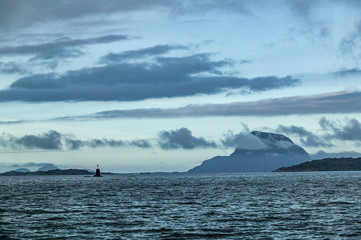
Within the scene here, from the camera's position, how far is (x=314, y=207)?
76938 millimetres

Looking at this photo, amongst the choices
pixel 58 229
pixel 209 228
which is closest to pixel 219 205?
pixel 209 228

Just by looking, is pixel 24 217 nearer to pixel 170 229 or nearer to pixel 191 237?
pixel 170 229

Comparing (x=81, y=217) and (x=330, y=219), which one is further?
(x=81, y=217)

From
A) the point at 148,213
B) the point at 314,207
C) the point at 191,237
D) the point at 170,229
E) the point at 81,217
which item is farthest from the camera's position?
the point at 314,207

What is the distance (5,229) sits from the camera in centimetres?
5419

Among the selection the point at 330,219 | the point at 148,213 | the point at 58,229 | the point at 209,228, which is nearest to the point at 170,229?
the point at 209,228

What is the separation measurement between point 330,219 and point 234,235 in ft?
58.6

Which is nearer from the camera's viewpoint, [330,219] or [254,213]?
[330,219]

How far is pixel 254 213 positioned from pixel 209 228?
16.5 meters

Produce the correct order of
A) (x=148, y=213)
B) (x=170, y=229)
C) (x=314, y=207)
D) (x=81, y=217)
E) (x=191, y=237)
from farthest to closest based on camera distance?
(x=314, y=207), (x=148, y=213), (x=81, y=217), (x=170, y=229), (x=191, y=237)

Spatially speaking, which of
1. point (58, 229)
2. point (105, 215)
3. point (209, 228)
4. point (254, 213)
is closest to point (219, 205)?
point (254, 213)

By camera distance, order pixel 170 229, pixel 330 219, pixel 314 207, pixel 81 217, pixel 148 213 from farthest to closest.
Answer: pixel 314 207 < pixel 148 213 < pixel 81 217 < pixel 330 219 < pixel 170 229

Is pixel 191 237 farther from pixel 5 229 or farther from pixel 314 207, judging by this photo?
pixel 314 207

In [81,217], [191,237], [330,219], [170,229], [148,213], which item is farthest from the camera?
[148,213]
